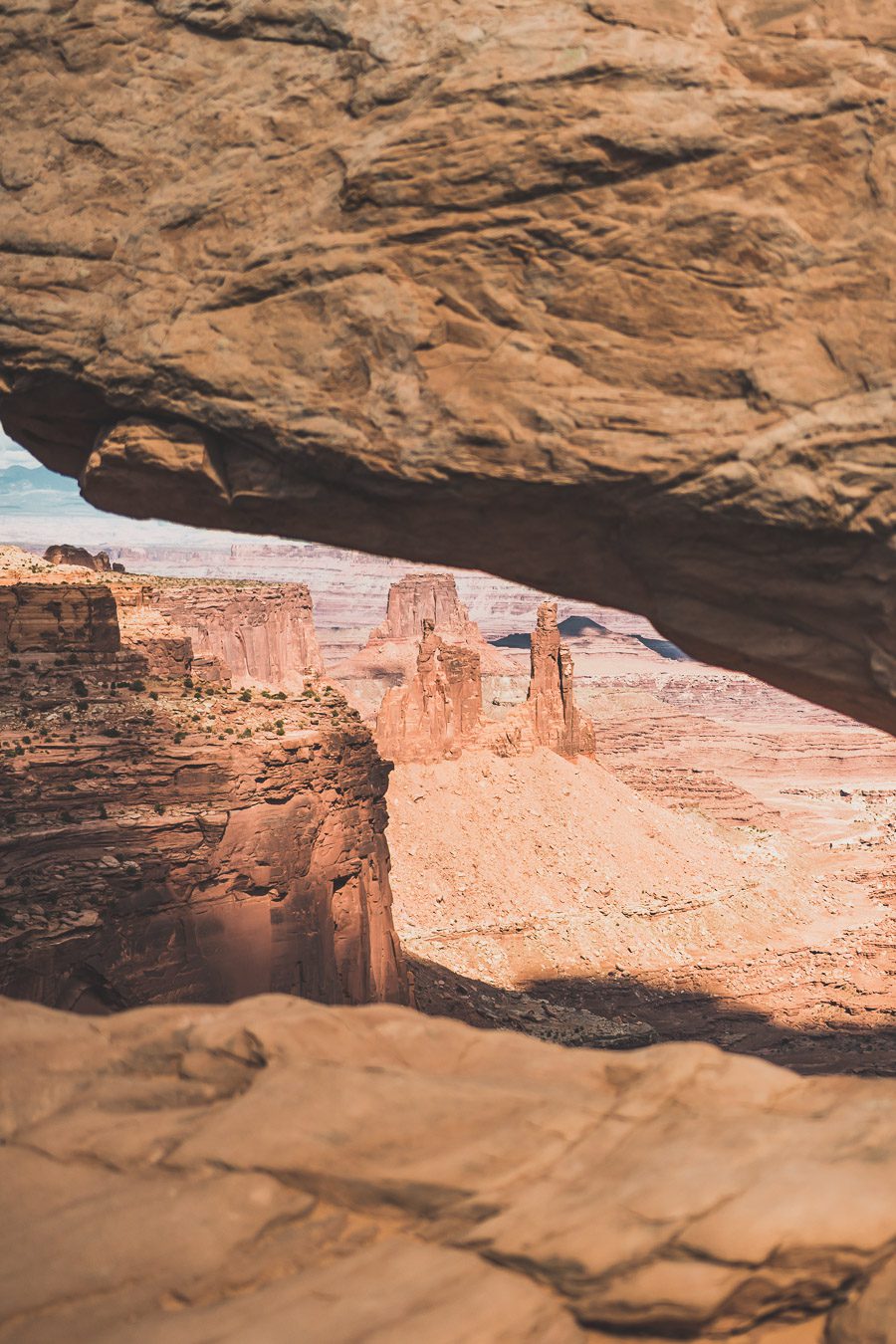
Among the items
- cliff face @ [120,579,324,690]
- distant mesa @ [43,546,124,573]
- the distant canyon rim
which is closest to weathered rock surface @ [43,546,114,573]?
distant mesa @ [43,546,124,573]

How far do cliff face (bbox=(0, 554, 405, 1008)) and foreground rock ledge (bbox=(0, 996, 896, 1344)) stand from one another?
1737cm

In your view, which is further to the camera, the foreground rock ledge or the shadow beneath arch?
the shadow beneath arch

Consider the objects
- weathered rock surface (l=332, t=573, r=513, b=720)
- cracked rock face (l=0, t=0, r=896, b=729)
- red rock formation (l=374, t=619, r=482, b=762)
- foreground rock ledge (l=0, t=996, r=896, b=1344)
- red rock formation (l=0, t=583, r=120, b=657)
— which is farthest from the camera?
weathered rock surface (l=332, t=573, r=513, b=720)

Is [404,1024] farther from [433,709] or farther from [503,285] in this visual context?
[433,709]

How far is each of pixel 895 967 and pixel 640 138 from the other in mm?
52946

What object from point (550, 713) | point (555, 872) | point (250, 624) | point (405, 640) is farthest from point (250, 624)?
point (405, 640)

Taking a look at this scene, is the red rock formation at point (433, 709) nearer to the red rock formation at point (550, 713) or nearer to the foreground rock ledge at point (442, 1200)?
the red rock formation at point (550, 713)

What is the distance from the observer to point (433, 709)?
68875 millimetres

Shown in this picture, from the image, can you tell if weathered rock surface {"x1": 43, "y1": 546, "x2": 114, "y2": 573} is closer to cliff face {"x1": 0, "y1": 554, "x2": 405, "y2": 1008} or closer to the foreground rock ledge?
cliff face {"x1": 0, "y1": 554, "x2": 405, "y2": 1008}

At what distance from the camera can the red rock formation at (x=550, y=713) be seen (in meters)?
73.8

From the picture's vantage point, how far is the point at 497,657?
524 ft

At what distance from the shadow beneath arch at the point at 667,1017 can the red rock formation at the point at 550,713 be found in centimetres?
2117

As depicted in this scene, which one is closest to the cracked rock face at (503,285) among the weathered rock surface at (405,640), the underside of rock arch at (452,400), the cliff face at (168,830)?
the underside of rock arch at (452,400)

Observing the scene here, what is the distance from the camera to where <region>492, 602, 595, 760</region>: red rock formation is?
73750mm
